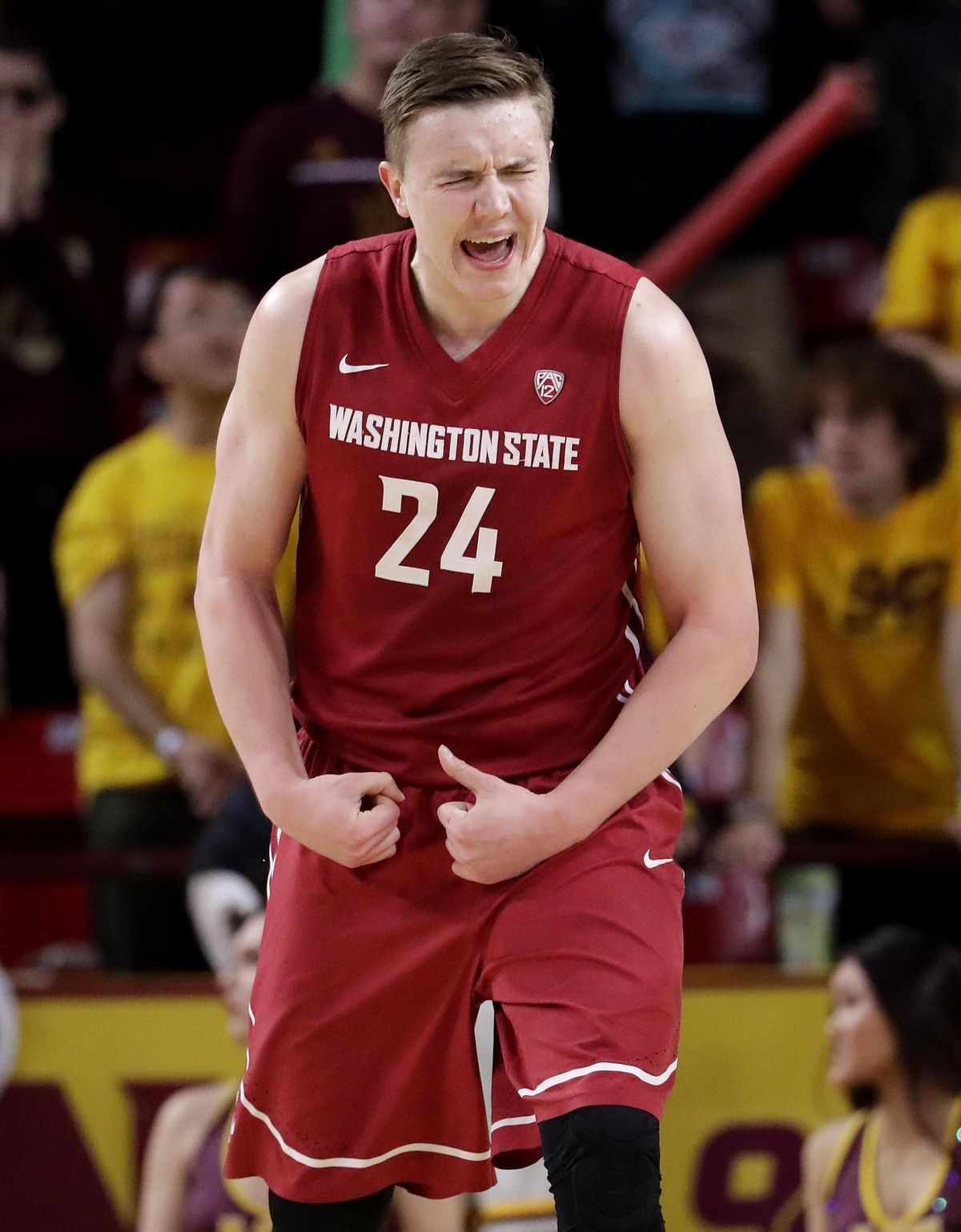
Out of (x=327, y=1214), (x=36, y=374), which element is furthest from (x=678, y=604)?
(x=36, y=374)

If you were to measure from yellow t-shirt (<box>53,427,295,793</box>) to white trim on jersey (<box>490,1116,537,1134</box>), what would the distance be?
8.52ft

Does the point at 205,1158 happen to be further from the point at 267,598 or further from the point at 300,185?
the point at 300,185

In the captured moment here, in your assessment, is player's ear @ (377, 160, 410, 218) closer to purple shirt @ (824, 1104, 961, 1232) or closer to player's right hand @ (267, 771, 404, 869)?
player's right hand @ (267, 771, 404, 869)

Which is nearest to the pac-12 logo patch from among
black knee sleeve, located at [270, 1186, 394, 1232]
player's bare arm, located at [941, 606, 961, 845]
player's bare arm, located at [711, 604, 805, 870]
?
black knee sleeve, located at [270, 1186, 394, 1232]

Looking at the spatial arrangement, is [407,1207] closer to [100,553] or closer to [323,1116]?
[323,1116]

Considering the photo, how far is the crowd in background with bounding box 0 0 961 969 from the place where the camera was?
4.89 meters

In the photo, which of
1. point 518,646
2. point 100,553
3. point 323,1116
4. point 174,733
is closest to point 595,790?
point 518,646

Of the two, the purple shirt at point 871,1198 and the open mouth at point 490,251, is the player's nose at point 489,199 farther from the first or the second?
Answer: the purple shirt at point 871,1198

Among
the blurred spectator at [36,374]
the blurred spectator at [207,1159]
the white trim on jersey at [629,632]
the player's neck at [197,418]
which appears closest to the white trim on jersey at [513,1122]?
the white trim on jersey at [629,632]

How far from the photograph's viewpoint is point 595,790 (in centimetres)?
248

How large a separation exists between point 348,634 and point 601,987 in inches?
23.5

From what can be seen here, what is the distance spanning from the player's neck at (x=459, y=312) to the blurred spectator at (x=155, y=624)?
2507mm

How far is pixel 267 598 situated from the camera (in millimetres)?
2725

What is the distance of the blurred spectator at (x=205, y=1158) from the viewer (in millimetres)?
4254
